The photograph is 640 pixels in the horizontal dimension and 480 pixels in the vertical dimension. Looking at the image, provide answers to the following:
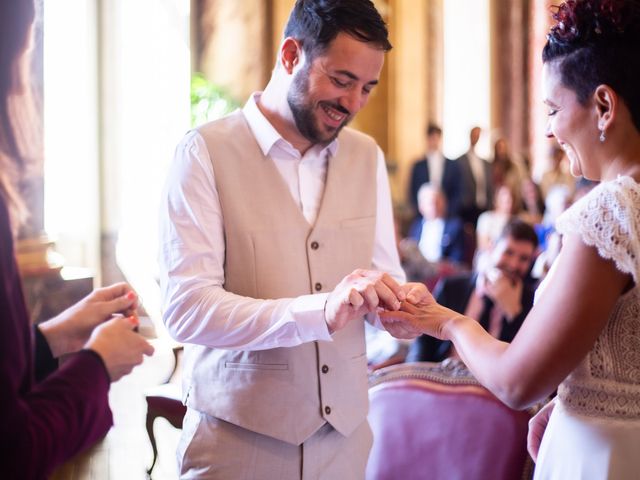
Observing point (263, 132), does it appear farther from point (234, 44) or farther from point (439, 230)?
point (234, 44)

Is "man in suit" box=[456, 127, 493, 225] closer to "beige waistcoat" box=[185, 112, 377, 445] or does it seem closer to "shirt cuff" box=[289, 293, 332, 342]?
"beige waistcoat" box=[185, 112, 377, 445]

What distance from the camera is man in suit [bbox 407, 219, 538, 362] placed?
142 inches

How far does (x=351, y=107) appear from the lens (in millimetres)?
1875

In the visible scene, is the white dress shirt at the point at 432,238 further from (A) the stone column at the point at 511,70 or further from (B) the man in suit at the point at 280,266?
(B) the man in suit at the point at 280,266

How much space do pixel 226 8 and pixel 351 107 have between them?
5.91 m

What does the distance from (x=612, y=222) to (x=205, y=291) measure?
2.59ft

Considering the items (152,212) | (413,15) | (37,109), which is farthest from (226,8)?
(37,109)

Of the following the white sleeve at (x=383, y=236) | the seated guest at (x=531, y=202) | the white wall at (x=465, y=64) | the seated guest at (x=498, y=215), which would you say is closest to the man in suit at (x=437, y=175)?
the seated guest at (x=498, y=215)

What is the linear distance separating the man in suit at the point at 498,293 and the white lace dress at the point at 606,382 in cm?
197

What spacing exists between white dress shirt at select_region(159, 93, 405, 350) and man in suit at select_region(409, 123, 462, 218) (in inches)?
187

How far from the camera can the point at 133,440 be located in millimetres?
1774

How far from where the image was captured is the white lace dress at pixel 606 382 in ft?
4.43

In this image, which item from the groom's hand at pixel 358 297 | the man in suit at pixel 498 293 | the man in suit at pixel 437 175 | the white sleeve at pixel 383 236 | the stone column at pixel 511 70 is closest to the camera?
the groom's hand at pixel 358 297

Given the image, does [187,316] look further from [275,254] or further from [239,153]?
[239,153]
